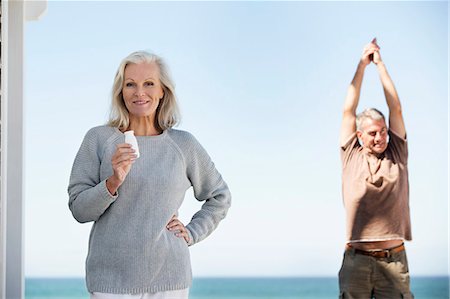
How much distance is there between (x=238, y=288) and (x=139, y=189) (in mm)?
6520

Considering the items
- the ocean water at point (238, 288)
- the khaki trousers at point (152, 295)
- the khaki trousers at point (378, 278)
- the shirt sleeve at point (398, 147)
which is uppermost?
the shirt sleeve at point (398, 147)

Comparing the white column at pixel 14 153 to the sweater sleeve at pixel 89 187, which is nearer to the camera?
the sweater sleeve at pixel 89 187

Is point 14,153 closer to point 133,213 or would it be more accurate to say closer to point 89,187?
point 89,187

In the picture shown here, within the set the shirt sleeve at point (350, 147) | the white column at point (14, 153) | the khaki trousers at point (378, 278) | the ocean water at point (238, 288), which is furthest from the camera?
the ocean water at point (238, 288)

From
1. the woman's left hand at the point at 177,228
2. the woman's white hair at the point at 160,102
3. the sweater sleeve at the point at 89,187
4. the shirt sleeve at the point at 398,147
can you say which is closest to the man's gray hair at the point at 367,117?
the shirt sleeve at the point at 398,147

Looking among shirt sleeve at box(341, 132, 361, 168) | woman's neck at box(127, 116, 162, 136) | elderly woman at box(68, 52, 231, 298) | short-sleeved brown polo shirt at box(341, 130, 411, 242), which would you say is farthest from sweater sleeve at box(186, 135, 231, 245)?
shirt sleeve at box(341, 132, 361, 168)

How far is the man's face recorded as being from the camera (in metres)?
3.96

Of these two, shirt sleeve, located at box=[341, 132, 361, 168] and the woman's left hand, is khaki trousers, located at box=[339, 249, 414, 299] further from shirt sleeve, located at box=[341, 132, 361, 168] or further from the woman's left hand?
the woman's left hand

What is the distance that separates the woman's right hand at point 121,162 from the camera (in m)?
2.17

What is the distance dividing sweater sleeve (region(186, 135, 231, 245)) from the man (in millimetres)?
1379

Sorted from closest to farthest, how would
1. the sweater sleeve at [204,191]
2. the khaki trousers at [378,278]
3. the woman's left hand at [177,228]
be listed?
the woman's left hand at [177,228] → the sweater sleeve at [204,191] → the khaki trousers at [378,278]

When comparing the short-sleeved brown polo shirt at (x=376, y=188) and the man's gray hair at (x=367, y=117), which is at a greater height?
the man's gray hair at (x=367, y=117)

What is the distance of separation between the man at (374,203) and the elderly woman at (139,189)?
1439 mm

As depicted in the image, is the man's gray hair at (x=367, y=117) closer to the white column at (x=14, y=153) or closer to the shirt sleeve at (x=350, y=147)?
the shirt sleeve at (x=350, y=147)
